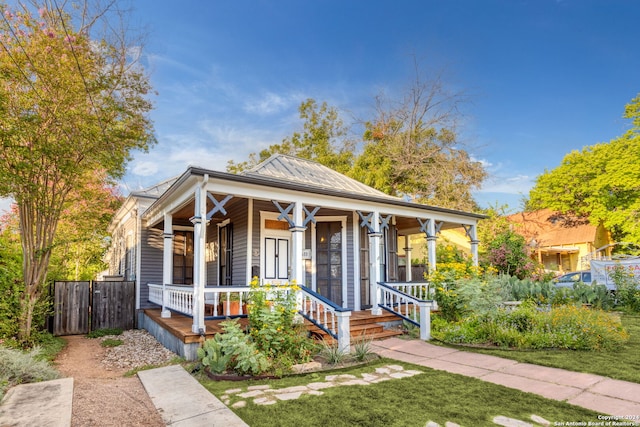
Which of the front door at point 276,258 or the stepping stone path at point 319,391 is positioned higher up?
the front door at point 276,258

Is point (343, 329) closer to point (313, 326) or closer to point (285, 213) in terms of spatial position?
point (313, 326)

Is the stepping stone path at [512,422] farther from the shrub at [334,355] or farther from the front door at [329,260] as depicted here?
the front door at [329,260]

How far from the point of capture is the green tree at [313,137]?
28.2m

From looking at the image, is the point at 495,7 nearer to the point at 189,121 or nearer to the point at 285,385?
the point at 189,121

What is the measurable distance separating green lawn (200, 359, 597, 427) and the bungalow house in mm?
2072

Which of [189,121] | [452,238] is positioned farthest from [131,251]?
[452,238]

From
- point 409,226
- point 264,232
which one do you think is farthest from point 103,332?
point 409,226

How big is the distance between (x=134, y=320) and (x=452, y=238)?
22.4m

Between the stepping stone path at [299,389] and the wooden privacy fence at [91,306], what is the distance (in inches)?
299

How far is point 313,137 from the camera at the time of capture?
2883 cm

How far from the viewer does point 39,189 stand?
7.68 meters

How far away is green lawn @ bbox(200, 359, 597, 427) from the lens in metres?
3.57

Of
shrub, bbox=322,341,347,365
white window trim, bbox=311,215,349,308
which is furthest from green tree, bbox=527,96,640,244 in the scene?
shrub, bbox=322,341,347,365

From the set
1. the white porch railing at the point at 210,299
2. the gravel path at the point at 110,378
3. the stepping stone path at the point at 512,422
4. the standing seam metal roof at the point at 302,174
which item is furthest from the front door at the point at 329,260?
the stepping stone path at the point at 512,422
